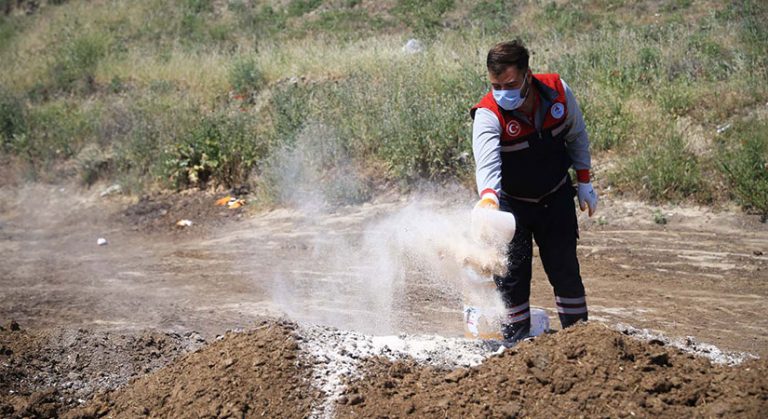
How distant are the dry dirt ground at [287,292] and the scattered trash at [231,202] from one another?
0.48 ft

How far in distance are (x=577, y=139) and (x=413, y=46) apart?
35.4 ft

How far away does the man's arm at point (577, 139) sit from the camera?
14.0ft

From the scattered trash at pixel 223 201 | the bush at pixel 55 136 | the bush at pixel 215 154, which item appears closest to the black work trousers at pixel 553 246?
the scattered trash at pixel 223 201

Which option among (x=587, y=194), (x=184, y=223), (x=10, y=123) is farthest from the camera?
(x=10, y=123)

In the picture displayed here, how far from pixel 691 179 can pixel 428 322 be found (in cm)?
369

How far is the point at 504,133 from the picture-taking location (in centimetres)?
414

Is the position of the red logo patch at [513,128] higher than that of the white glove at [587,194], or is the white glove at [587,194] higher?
the red logo patch at [513,128]

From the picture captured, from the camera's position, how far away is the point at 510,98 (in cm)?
407

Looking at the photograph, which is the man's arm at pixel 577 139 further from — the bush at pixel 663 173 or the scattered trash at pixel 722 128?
the scattered trash at pixel 722 128

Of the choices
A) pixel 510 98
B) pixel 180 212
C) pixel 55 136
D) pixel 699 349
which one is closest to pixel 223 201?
pixel 180 212

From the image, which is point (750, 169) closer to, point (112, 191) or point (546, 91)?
point (546, 91)

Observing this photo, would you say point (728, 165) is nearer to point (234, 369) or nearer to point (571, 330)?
point (571, 330)

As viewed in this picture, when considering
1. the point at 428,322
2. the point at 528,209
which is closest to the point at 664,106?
the point at 428,322

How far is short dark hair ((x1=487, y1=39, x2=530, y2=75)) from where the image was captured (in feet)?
13.3
